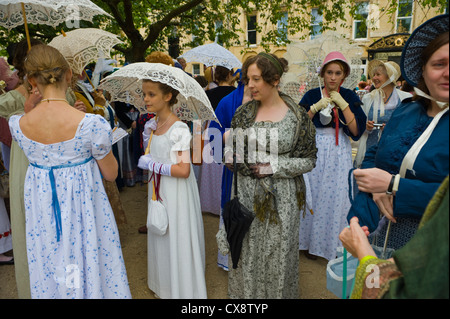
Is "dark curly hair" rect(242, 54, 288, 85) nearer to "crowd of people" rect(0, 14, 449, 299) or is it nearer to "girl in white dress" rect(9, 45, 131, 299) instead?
"crowd of people" rect(0, 14, 449, 299)

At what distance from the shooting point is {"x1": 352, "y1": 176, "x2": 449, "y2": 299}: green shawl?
716 millimetres

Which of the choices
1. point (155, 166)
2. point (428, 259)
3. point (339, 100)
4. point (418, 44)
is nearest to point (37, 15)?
point (155, 166)

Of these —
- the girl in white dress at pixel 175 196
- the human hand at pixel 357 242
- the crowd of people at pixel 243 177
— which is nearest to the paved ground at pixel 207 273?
the crowd of people at pixel 243 177

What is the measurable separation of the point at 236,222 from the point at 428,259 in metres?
1.60

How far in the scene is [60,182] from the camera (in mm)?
1949

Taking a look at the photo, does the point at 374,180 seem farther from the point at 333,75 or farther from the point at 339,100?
the point at 333,75

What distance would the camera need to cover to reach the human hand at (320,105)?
10.6ft

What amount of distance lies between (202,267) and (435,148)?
201 cm

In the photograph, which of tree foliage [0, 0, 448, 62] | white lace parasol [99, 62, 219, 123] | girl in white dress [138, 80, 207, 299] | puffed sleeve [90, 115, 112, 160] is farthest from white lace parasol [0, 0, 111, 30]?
tree foliage [0, 0, 448, 62]

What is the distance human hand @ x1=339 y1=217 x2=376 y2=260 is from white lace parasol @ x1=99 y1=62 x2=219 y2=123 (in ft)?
4.51

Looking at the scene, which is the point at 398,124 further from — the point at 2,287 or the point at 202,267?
the point at 2,287

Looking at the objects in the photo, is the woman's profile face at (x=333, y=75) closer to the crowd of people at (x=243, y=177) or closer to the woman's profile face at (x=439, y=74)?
the crowd of people at (x=243, y=177)
